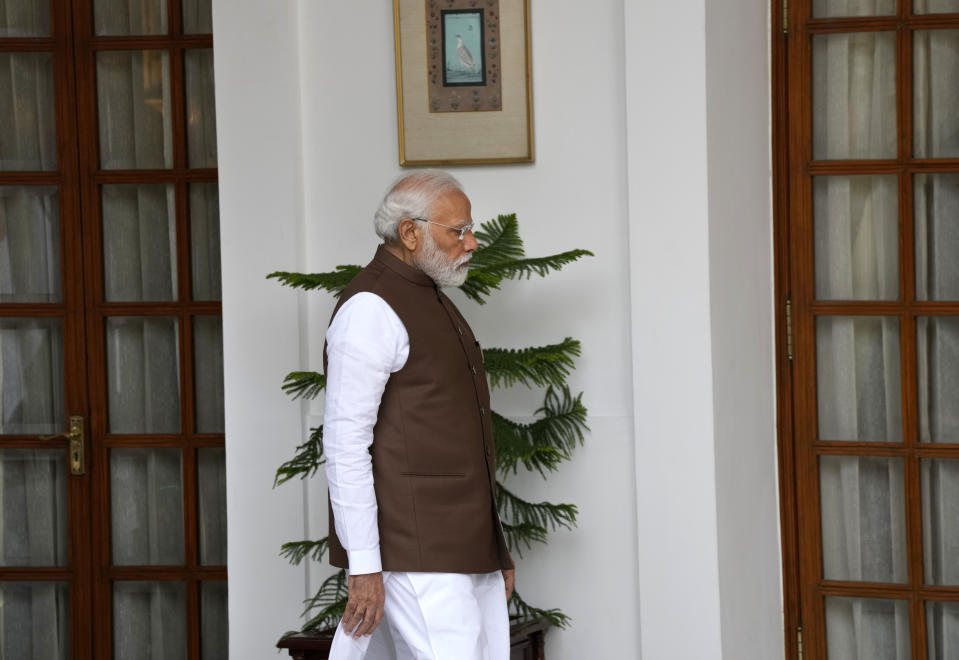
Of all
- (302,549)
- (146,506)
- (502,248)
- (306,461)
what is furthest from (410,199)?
(146,506)

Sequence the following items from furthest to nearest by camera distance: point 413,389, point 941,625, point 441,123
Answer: point 941,625 < point 441,123 < point 413,389

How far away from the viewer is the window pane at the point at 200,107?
152 inches

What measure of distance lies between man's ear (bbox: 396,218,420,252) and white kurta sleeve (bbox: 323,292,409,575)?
0.62 ft

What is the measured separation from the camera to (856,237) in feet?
12.2

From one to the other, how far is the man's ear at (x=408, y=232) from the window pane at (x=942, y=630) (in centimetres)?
216

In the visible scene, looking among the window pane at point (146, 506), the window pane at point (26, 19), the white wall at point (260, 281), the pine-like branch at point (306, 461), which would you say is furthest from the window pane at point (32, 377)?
the pine-like branch at point (306, 461)

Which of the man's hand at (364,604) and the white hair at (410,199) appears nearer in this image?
the man's hand at (364,604)

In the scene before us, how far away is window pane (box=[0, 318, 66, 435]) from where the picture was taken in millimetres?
3965

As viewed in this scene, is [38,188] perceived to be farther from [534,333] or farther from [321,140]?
[534,333]

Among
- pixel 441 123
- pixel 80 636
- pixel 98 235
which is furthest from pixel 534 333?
pixel 80 636

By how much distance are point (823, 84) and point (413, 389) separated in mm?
1949

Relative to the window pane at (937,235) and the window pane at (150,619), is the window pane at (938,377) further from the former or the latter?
the window pane at (150,619)

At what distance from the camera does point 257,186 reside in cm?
345

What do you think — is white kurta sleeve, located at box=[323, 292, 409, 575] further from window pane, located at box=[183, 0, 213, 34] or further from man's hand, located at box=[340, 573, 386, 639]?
window pane, located at box=[183, 0, 213, 34]
